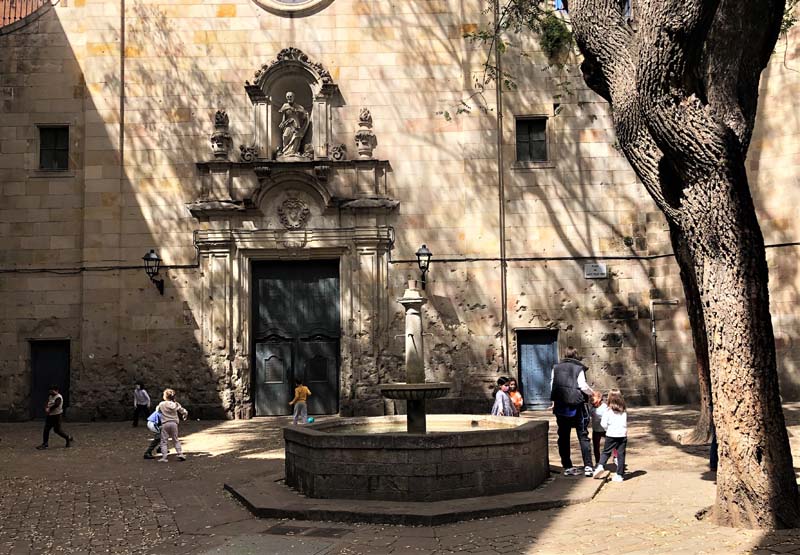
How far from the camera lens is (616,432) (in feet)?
31.0

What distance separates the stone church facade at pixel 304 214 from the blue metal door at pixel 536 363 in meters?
0.05

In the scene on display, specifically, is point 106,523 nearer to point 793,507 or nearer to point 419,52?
point 793,507

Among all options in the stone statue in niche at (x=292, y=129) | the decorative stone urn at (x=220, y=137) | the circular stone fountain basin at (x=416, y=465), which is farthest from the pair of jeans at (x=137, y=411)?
the circular stone fountain basin at (x=416, y=465)

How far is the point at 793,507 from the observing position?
21.6ft

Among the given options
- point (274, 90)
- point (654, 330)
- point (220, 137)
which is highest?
point (274, 90)

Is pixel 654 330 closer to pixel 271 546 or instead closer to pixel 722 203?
pixel 722 203

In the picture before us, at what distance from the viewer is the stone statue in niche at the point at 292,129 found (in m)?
18.1

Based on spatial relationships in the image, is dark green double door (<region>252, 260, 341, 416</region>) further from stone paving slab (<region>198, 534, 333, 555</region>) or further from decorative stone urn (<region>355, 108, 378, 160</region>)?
stone paving slab (<region>198, 534, 333, 555</region>)

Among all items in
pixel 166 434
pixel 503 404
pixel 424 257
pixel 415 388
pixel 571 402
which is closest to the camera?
pixel 415 388

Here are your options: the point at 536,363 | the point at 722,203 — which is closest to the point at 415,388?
the point at 722,203

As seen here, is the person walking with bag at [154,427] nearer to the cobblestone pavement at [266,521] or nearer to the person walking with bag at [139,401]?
the cobblestone pavement at [266,521]

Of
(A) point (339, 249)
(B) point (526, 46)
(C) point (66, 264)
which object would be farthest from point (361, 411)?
(B) point (526, 46)

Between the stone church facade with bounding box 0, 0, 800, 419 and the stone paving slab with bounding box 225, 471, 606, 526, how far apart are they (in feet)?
29.6

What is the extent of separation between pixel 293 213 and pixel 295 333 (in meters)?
2.87
